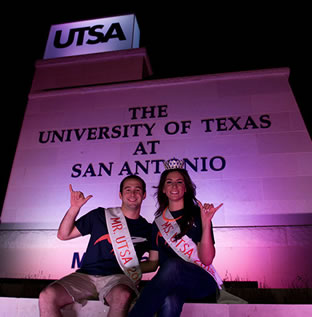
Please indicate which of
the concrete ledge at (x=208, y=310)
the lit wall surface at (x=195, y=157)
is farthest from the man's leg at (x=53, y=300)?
the lit wall surface at (x=195, y=157)

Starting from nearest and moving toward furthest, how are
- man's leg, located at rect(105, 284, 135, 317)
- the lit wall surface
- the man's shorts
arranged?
man's leg, located at rect(105, 284, 135, 317), the man's shorts, the lit wall surface

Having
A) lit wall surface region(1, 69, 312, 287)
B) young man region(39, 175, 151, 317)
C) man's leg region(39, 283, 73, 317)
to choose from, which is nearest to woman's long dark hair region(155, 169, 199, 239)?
young man region(39, 175, 151, 317)

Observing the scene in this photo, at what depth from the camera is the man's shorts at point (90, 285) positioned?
7.80 ft

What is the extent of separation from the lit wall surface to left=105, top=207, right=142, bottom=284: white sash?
5.35ft

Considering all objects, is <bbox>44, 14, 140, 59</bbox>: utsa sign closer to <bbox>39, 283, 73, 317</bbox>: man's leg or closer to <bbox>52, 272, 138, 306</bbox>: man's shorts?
<bbox>52, 272, 138, 306</bbox>: man's shorts

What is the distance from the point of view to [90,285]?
2.52 metres

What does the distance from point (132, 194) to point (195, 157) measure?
1919 millimetres

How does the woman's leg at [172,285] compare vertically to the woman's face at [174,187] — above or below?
below

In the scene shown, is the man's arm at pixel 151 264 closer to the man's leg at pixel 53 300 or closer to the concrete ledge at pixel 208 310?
the concrete ledge at pixel 208 310

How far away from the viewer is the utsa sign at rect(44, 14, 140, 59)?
249 inches

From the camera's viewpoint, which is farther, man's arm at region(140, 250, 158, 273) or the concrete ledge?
man's arm at region(140, 250, 158, 273)

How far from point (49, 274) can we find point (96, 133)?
213 cm

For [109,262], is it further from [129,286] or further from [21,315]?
[21,315]

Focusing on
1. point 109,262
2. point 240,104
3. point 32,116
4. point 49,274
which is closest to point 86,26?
point 32,116
